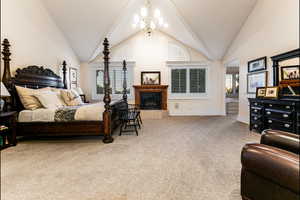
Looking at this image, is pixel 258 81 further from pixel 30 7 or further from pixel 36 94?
pixel 30 7

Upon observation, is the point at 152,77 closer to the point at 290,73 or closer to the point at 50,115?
the point at 50,115

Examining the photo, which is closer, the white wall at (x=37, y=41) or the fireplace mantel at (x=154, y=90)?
the white wall at (x=37, y=41)

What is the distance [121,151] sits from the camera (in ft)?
8.18

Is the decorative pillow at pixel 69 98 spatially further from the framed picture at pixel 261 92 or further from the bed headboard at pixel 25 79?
the framed picture at pixel 261 92

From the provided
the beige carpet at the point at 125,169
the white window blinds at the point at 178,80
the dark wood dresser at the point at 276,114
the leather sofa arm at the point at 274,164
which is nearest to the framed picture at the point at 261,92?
the dark wood dresser at the point at 276,114

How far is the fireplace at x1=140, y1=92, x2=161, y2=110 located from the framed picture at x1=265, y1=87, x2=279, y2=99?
11.9 ft

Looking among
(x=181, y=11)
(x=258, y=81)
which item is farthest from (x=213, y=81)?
(x=181, y=11)

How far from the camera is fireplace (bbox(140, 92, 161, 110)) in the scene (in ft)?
20.2

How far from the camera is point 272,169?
1096 mm

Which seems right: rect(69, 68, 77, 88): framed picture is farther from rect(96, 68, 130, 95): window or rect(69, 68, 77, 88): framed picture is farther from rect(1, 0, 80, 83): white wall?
rect(96, 68, 130, 95): window

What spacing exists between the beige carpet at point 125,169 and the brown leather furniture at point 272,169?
0.25 metres

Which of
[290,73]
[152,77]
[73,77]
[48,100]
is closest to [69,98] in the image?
[48,100]

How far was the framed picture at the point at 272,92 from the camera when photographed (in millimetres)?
2800

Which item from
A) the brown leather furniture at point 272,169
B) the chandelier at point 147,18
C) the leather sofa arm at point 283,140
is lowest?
the brown leather furniture at point 272,169
